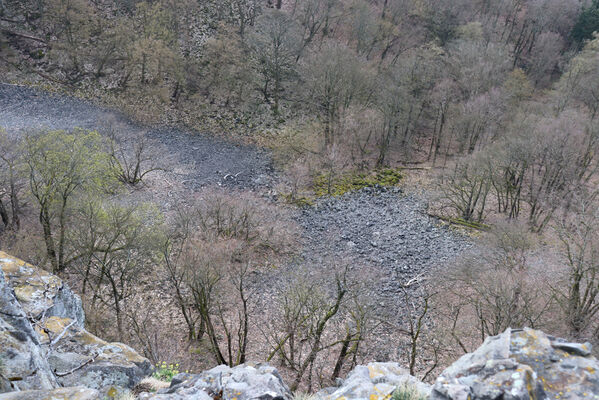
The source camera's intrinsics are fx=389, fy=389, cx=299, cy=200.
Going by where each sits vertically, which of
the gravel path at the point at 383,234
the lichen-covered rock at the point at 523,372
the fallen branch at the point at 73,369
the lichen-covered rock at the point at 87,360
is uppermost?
the lichen-covered rock at the point at 523,372

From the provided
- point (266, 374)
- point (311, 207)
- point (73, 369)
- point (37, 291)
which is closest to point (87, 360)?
point (73, 369)

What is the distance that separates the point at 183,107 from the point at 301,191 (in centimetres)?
2026

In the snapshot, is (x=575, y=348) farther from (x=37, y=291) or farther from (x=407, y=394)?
(x=37, y=291)

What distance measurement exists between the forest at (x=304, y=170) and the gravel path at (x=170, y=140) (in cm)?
51

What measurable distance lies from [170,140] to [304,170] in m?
15.4

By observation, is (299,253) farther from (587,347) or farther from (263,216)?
(587,347)

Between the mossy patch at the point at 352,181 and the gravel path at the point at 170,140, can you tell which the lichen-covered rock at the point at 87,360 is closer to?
the gravel path at the point at 170,140

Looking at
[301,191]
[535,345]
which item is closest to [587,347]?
[535,345]

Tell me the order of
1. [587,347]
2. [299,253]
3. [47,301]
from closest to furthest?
[587,347]
[47,301]
[299,253]

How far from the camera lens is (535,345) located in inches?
298

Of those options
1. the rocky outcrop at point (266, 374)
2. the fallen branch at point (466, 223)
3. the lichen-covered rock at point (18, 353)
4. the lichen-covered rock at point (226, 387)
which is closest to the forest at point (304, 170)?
the fallen branch at point (466, 223)

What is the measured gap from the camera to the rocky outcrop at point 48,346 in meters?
7.08

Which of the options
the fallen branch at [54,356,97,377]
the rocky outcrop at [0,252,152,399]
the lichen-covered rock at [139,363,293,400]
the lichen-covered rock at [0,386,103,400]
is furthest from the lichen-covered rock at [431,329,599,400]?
the fallen branch at [54,356,97,377]

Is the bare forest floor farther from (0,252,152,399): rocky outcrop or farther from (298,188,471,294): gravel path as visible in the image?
(0,252,152,399): rocky outcrop
